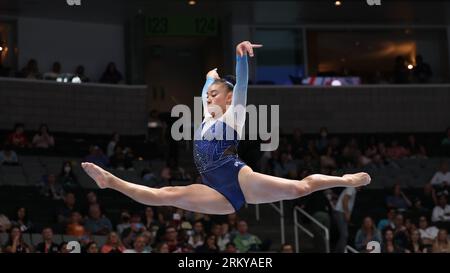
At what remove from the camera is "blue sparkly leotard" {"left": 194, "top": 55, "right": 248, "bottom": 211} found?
7.32 metres

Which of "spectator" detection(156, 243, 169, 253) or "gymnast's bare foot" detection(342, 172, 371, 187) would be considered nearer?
"gymnast's bare foot" detection(342, 172, 371, 187)

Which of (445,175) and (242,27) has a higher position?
(242,27)

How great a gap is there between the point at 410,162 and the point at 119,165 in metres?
5.79

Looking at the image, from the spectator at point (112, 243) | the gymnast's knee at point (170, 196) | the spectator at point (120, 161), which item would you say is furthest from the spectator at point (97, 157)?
the gymnast's knee at point (170, 196)

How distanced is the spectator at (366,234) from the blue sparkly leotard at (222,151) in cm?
688

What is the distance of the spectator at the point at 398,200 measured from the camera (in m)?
16.0

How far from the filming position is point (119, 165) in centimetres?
1680

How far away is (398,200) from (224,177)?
30.5ft

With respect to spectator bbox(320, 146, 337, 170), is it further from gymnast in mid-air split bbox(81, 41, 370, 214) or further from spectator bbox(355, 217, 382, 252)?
gymnast in mid-air split bbox(81, 41, 370, 214)

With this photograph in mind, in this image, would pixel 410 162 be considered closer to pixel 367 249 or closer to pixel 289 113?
pixel 289 113

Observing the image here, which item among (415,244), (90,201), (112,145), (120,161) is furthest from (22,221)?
(415,244)

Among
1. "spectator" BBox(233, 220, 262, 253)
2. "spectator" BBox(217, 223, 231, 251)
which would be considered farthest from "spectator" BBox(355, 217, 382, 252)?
"spectator" BBox(217, 223, 231, 251)

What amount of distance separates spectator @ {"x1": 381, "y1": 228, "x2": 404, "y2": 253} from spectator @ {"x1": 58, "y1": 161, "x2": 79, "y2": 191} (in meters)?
5.13
